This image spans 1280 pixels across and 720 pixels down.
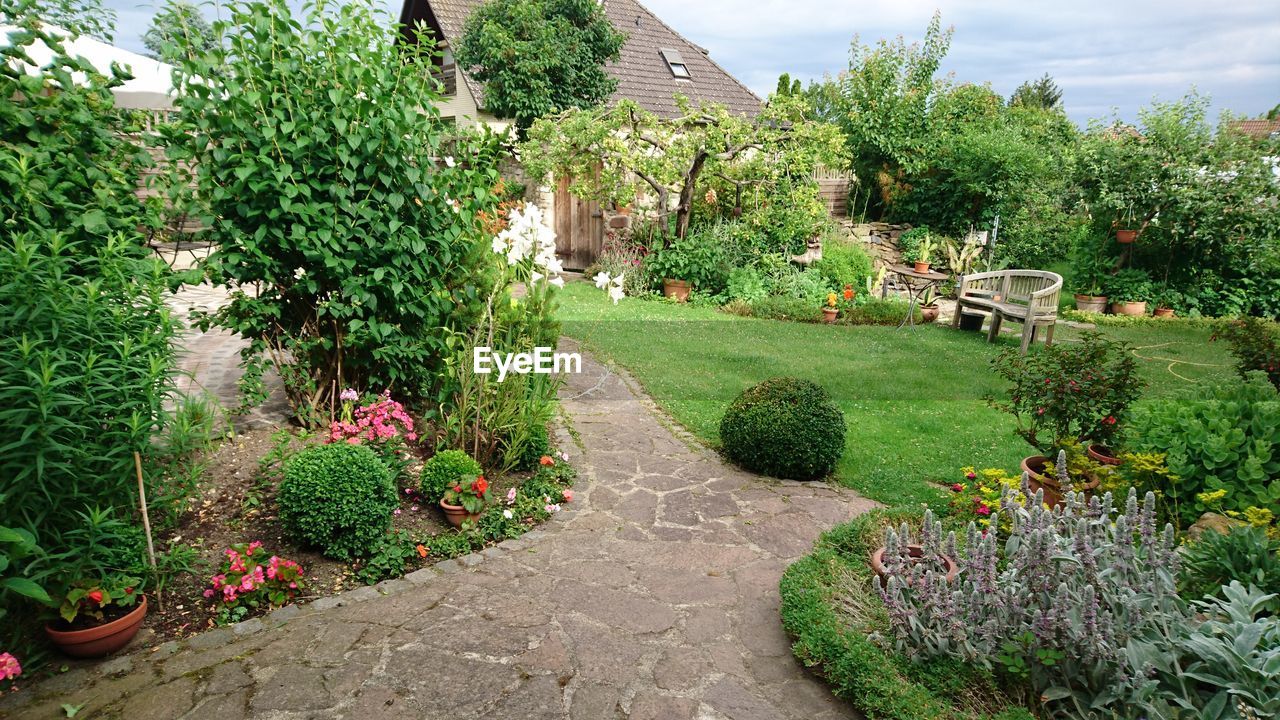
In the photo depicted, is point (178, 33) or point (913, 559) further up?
point (178, 33)

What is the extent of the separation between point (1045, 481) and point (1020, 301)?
6.36 meters

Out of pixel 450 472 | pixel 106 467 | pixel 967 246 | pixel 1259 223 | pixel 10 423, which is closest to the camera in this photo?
pixel 10 423

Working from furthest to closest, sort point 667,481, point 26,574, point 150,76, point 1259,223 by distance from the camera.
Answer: point 1259,223 → point 150,76 → point 667,481 → point 26,574

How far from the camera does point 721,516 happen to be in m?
4.53

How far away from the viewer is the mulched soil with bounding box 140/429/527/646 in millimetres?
3264

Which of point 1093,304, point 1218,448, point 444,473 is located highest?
point 1218,448

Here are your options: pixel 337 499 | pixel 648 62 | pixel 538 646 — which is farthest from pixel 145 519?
pixel 648 62

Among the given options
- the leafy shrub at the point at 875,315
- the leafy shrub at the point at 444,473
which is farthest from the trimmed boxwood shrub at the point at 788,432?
the leafy shrub at the point at 875,315

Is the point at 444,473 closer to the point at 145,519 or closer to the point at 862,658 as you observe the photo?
the point at 145,519

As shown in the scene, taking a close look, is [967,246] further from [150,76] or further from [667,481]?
[150,76]

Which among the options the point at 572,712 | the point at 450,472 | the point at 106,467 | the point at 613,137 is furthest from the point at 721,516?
the point at 613,137

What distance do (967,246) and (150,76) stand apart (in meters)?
14.1

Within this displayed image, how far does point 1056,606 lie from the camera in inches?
101

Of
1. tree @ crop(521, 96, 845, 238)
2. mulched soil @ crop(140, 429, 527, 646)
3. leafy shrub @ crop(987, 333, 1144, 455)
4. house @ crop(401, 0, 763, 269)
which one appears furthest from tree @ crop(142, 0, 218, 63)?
house @ crop(401, 0, 763, 269)
